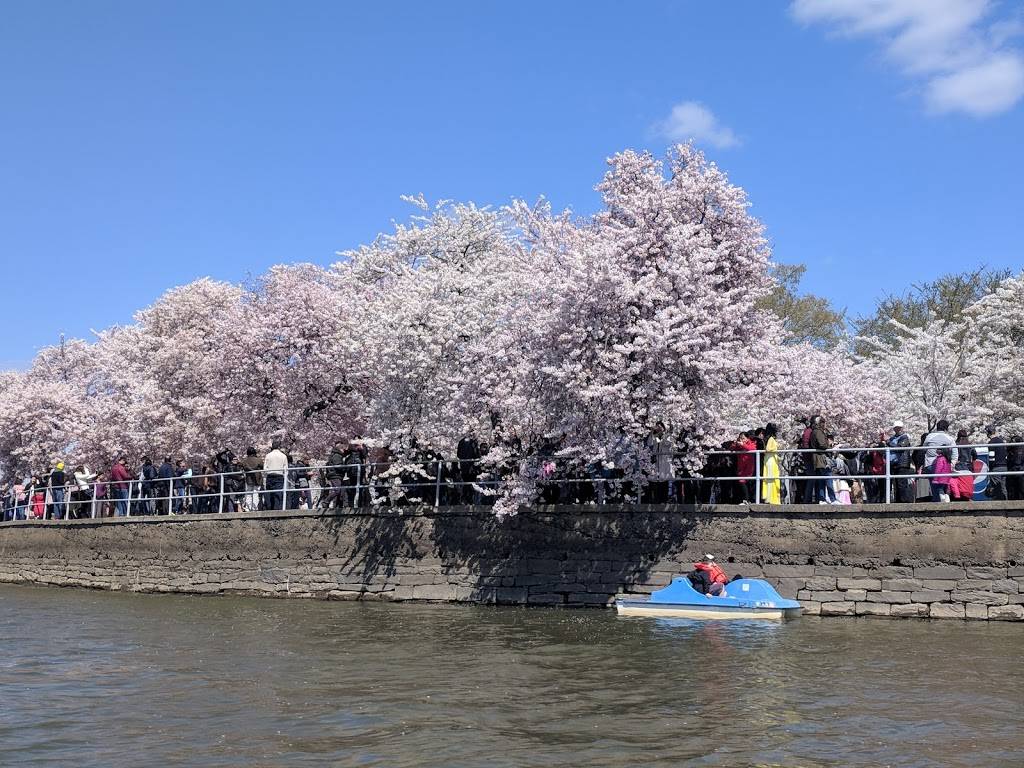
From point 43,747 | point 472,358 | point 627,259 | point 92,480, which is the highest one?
point 627,259

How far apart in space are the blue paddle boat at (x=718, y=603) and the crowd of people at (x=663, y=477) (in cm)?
195

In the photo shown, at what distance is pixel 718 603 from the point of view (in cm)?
1986

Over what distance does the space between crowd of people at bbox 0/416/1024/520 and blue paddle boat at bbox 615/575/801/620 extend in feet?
6.40

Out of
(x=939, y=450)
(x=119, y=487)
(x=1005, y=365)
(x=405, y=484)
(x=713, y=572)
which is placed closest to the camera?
(x=713, y=572)

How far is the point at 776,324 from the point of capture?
989 inches

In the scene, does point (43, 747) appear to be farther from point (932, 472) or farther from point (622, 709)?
point (932, 472)

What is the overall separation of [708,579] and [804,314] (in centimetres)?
3616

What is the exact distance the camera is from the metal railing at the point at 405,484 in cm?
2084

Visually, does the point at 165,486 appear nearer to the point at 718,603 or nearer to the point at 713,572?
the point at 713,572

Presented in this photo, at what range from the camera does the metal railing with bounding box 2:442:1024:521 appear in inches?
821

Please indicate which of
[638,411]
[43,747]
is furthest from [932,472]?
[43,747]

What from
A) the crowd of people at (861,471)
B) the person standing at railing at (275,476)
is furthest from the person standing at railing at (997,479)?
the person standing at railing at (275,476)

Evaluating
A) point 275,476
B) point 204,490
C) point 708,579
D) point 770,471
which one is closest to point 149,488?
point 204,490

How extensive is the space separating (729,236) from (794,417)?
6.75 meters
